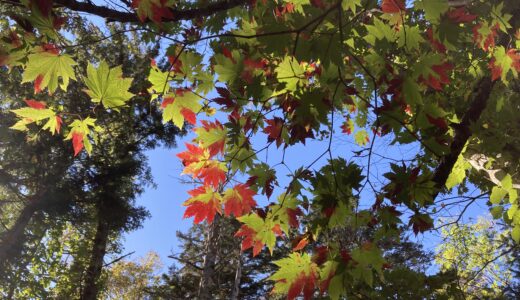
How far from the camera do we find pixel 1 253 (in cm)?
1017

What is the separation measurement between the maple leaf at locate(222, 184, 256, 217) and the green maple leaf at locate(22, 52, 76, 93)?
2.92 feet

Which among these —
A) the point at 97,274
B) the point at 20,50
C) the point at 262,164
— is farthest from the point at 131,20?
the point at 97,274

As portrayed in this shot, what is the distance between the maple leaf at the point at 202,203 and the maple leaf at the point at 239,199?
0.16 feet

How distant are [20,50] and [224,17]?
59.0 inches

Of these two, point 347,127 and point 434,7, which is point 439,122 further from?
point 347,127

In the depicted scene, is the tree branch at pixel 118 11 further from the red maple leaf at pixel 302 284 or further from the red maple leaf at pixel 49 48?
the red maple leaf at pixel 302 284

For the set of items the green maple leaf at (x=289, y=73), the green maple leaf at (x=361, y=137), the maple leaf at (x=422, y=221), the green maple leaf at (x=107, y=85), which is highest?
the green maple leaf at (x=361, y=137)

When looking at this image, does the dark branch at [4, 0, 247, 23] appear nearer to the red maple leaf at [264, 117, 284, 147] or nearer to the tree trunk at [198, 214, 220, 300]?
the red maple leaf at [264, 117, 284, 147]

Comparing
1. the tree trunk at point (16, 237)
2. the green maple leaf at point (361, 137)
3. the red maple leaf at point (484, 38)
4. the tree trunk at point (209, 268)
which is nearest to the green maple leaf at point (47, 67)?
the red maple leaf at point (484, 38)

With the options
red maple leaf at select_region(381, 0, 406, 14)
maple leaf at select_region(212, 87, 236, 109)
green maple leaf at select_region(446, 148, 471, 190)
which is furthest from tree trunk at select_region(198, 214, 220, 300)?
red maple leaf at select_region(381, 0, 406, 14)

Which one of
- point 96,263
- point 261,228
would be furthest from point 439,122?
point 96,263

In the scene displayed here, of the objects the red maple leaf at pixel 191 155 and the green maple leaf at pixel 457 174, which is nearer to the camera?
the red maple leaf at pixel 191 155

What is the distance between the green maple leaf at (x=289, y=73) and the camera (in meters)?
1.67

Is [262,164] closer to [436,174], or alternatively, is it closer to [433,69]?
[433,69]
